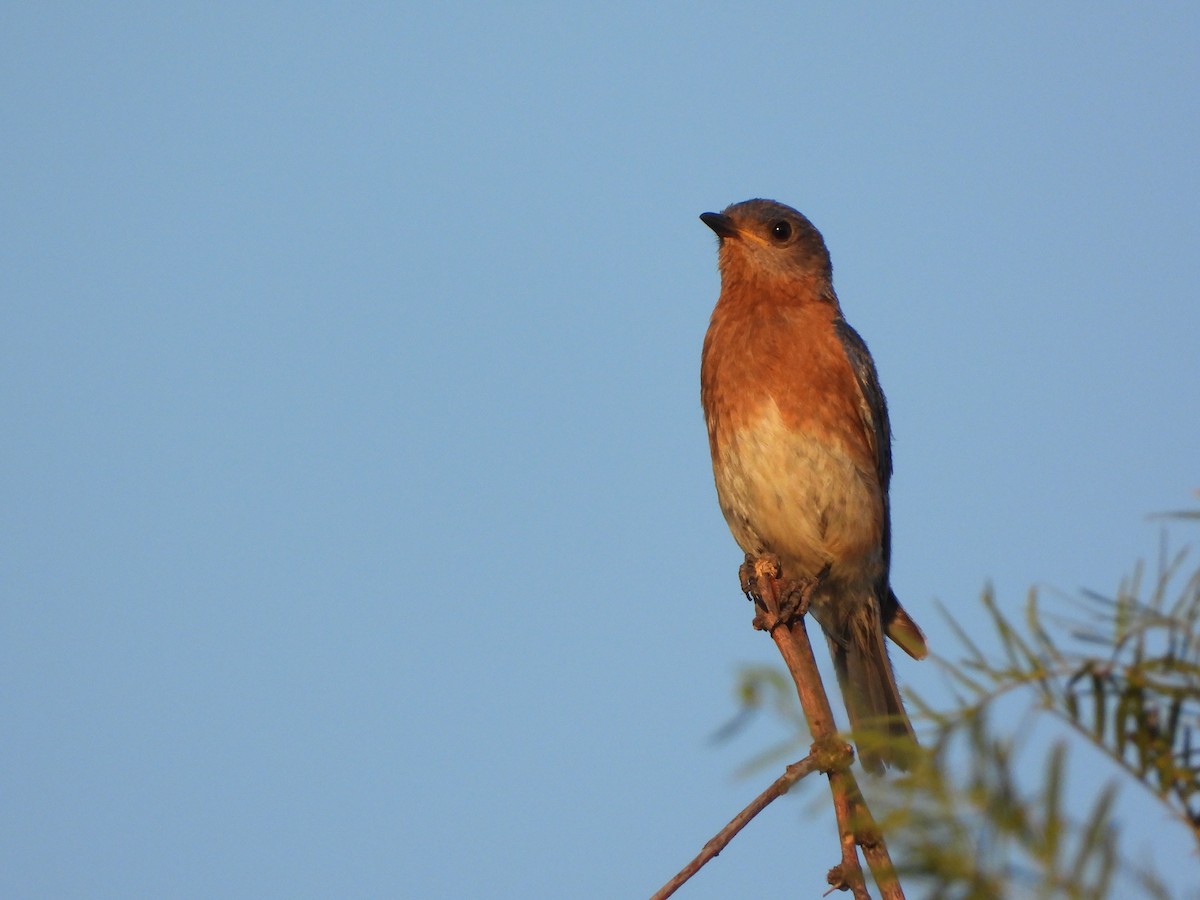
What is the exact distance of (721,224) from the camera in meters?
8.72

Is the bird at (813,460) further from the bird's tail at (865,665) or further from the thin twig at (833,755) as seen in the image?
the thin twig at (833,755)

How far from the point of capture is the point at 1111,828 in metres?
1.03

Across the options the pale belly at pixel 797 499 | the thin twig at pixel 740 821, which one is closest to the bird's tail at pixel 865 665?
the pale belly at pixel 797 499

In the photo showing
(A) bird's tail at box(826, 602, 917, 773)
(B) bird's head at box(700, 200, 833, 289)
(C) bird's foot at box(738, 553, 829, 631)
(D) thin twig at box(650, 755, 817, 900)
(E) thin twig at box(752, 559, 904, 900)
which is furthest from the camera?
(B) bird's head at box(700, 200, 833, 289)

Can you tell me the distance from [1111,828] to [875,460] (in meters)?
6.98

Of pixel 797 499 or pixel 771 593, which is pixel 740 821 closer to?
pixel 771 593

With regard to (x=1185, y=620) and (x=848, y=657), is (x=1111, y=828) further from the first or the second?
(x=848, y=657)

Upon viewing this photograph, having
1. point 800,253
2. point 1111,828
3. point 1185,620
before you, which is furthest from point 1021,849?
point 800,253

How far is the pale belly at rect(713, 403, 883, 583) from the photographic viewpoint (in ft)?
24.2

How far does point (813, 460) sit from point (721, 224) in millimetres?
2031

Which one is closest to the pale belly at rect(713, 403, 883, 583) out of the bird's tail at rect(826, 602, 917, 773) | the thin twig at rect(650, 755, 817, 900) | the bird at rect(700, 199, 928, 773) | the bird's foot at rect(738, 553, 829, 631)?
the bird at rect(700, 199, 928, 773)

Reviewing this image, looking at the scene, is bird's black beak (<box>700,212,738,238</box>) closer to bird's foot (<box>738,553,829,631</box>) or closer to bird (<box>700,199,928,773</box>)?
bird (<box>700,199,928,773</box>)

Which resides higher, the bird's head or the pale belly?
the bird's head

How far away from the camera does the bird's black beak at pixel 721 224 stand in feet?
28.6
